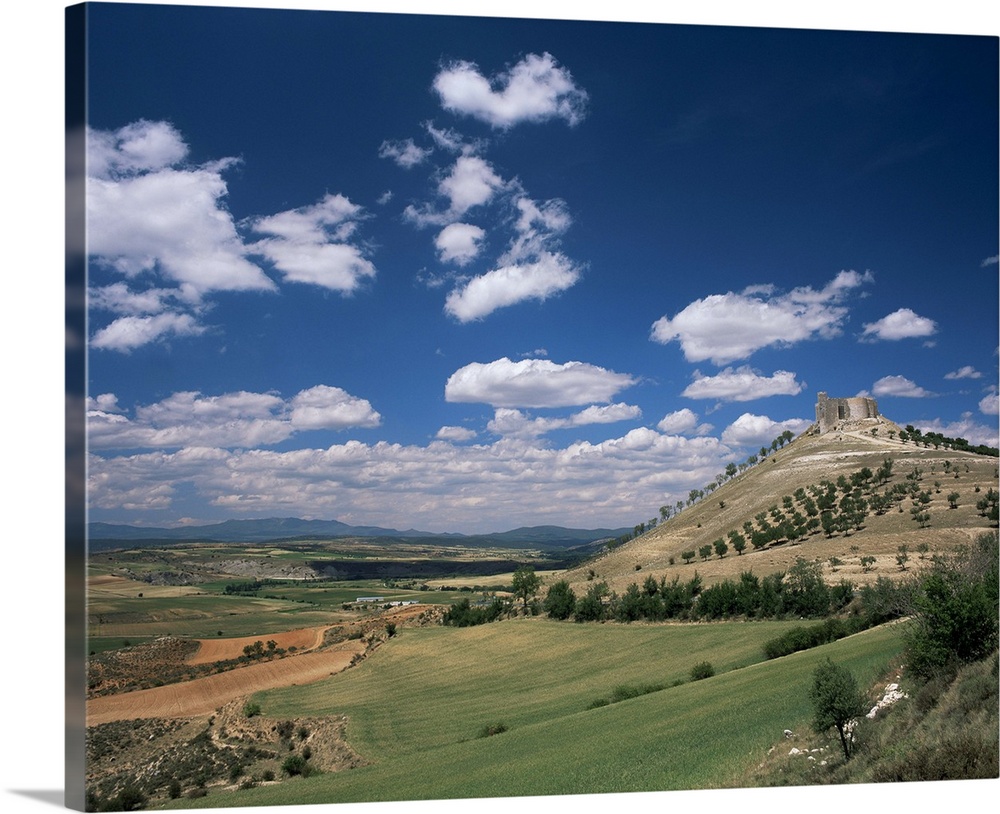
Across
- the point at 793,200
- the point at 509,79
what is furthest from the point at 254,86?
the point at 793,200

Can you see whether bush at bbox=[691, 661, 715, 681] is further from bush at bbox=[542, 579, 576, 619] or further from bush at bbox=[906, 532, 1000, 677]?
bush at bbox=[542, 579, 576, 619]

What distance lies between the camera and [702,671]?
18594mm

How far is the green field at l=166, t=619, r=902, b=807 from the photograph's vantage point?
12703 millimetres

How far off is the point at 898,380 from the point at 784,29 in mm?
7843

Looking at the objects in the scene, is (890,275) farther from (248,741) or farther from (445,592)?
(248,741)

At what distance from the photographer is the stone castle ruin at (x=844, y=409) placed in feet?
56.7

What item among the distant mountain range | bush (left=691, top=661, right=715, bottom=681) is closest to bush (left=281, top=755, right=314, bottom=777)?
the distant mountain range

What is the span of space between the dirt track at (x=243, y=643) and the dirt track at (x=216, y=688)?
0.31 meters

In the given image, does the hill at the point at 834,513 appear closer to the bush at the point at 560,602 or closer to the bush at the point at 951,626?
the bush at the point at 560,602

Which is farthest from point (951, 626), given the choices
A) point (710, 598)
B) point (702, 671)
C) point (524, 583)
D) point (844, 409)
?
point (524, 583)

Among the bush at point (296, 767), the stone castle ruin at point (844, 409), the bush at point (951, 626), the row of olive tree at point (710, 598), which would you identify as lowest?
the bush at point (296, 767)

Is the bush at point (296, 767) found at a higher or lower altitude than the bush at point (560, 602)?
lower

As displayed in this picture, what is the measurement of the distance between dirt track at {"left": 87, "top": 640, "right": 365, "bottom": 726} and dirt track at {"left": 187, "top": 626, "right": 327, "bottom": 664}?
1.03 feet

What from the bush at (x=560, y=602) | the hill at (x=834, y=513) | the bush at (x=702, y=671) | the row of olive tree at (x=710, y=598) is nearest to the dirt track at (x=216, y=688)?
the bush at (x=560, y=602)
